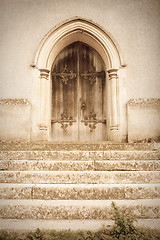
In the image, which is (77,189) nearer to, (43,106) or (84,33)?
(43,106)

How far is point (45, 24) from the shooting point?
3.84 metres

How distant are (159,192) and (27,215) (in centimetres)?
130

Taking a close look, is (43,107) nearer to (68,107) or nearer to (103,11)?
(68,107)

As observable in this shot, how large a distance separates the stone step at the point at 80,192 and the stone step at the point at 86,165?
299 millimetres

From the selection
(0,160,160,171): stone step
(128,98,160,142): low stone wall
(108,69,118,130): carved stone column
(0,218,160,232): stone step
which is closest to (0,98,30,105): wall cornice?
(0,160,160,171): stone step

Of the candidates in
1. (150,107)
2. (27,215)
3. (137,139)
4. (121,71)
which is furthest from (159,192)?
(121,71)

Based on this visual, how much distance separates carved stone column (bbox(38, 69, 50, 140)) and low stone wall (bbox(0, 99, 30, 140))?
0.98 feet

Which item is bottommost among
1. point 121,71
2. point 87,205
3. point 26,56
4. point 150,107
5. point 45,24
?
point 87,205

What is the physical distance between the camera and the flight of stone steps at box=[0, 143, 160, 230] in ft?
4.64

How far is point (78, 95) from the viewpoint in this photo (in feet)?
14.0

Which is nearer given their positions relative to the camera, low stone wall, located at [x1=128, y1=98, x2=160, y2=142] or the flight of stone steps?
the flight of stone steps

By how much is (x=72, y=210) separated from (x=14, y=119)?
2568 mm

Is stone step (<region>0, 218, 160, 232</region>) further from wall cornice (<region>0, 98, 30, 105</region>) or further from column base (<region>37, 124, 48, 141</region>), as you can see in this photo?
wall cornice (<region>0, 98, 30, 105</region>)

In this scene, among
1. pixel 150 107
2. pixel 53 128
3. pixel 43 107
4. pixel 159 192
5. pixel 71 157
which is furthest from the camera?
pixel 53 128
